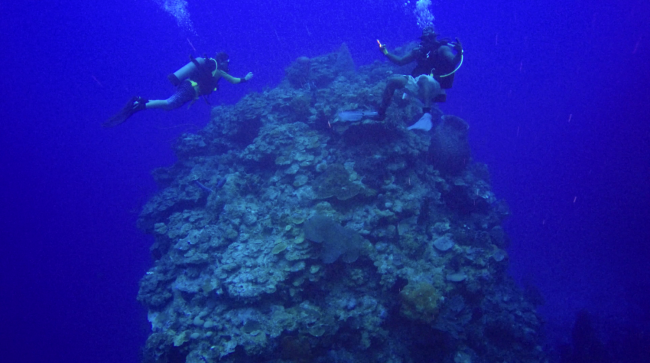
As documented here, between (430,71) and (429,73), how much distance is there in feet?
0.18

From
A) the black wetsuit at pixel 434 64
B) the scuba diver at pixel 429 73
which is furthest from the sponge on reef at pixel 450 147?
the black wetsuit at pixel 434 64

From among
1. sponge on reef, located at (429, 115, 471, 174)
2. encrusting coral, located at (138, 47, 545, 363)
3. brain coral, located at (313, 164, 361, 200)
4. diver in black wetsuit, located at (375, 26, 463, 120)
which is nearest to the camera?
encrusting coral, located at (138, 47, 545, 363)

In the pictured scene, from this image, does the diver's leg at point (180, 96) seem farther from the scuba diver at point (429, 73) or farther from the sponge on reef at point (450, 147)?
the sponge on reef at point (450, 147)

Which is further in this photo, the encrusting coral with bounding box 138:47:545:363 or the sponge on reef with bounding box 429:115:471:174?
the sponge on reef with bounding box 429:115:471:174

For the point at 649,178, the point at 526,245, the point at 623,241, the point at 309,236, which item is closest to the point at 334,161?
the point at 309,236

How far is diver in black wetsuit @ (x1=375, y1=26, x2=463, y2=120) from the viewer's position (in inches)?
250

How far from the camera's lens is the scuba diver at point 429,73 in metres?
6.36

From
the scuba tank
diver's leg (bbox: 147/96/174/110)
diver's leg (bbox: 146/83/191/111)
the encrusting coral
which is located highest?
the scuba tank

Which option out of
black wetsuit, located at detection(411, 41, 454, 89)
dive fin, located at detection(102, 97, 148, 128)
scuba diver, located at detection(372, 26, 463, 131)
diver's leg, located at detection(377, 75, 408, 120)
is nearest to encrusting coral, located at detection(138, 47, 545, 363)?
diver's leg, located at detection(377, 75, 408, 120)

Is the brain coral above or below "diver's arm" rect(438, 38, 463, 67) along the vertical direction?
below

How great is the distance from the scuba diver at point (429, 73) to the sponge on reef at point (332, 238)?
118 inches

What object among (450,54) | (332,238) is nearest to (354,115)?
(450,54)

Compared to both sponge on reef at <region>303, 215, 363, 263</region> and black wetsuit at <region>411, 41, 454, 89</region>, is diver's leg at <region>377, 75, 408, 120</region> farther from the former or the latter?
sponge on reef at <region>303, 215, 363, 263</region>

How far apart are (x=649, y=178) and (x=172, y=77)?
48.3 m
